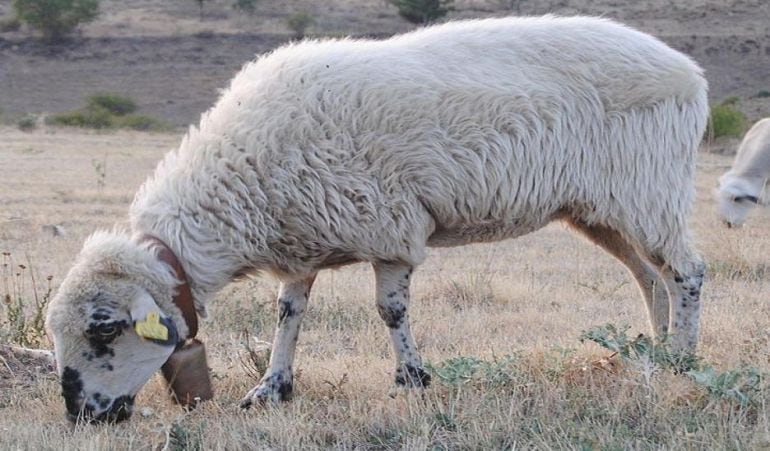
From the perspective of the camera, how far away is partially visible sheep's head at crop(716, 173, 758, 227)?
51.1 feet

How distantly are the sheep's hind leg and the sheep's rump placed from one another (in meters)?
0.51

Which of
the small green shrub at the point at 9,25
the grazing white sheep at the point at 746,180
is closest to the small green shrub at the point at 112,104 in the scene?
the small green shrub at the point at 9,25

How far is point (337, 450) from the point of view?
5.21m

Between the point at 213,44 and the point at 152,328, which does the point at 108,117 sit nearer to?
the point at 213,44

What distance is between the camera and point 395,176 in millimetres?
6172

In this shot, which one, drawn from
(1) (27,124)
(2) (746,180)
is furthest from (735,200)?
(1) (27,124)

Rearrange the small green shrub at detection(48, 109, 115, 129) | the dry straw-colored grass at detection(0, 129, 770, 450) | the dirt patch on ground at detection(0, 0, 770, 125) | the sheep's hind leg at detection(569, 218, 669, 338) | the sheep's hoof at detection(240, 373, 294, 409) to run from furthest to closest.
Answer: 1. the dirt patch on ground at detection(0, 0, 770, 125)
2. the small green shrub at detection(48, 109, 115, 129)
3. the sheep's hind leg at detection(569, 218, 669, 338)
4. the sheep's hoof at detection(240, 373, 294, 409)
5. the dry straw-colored grass at detection(0, 129, 770, 450)

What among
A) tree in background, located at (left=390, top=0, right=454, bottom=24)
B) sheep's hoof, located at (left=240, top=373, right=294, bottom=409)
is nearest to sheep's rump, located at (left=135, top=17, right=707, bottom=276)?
sheep's hoof, located at (left=240, top=373, right=294, bottom=409)

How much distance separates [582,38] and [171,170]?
8.55ft

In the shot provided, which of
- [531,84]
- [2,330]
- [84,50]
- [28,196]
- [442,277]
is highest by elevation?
[531,84]

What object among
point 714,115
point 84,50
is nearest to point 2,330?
point 714,115

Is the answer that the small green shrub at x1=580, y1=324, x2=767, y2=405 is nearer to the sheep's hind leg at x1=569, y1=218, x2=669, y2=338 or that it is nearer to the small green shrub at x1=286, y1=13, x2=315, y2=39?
the sheep's hind leg at x1=569, y1=218, x2=669, y2=338

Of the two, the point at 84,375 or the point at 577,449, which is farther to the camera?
the point at 84,375

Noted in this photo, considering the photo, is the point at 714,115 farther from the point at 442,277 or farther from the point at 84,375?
the point at 84,375
